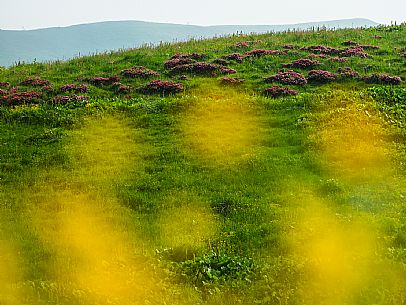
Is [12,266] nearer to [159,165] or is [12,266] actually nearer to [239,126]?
[159,165]

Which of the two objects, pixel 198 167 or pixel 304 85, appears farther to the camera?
pixel 304 85

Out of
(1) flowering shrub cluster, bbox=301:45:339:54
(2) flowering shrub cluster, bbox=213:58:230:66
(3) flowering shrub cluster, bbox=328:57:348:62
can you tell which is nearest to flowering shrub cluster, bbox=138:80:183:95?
(2) flowering shrub cluster, bbox=213:58:230:66

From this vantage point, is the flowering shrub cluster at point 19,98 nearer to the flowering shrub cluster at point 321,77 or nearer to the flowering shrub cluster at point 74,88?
the flowering shrub cluster at point 74,88

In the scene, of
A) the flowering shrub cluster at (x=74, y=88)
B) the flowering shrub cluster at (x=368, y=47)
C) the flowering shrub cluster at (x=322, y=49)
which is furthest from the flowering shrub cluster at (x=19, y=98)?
the flowering shrub cluster at (x=368, y=47)

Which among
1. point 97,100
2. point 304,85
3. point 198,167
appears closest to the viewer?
point 198,167

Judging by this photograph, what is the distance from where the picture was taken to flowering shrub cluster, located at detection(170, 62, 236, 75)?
3155 cm

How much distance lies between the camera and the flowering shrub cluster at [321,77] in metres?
29.1

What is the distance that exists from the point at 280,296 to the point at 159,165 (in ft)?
29.9

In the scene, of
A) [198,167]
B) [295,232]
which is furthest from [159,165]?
[295,232]

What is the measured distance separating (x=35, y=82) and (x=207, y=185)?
18.7 m

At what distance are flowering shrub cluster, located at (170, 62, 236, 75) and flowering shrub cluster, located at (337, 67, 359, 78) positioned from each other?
6538mm

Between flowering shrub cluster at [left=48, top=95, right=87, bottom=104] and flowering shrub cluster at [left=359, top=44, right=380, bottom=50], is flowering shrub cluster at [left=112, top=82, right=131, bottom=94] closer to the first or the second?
flowering shrub cluster at [left=48, top=95, right=87, bottom=104]

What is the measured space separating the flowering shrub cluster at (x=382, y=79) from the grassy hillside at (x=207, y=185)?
15cm

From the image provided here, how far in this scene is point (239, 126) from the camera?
2231cm
